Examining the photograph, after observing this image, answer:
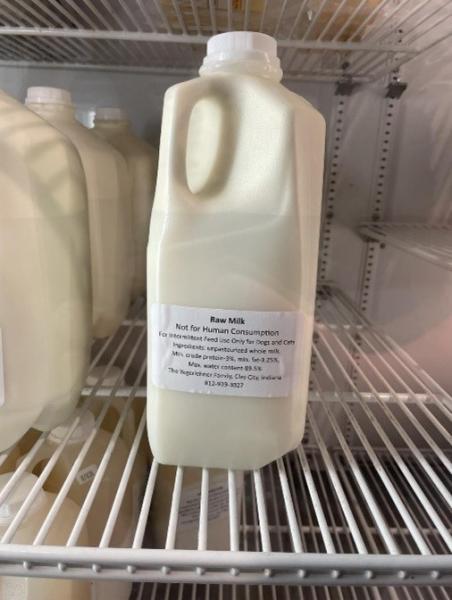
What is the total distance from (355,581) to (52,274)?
461mm

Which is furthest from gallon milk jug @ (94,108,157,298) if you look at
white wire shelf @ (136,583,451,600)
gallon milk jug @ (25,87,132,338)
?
white wire shelf @ (136,583,451,600)

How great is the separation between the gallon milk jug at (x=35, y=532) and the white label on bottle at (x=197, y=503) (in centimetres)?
19

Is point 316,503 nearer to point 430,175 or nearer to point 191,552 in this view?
point 191,552

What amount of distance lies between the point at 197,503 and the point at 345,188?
649mm

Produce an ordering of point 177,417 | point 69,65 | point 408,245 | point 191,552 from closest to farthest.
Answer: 1. point 191,552
2. point 177,417
3. point 408,245
4. point 69,65

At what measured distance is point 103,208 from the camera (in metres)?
0.77

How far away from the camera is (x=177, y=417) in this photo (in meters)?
0.58

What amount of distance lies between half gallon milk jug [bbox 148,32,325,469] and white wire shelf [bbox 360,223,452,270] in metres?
0.24

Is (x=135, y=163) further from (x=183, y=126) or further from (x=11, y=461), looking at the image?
(x=11, y=461)

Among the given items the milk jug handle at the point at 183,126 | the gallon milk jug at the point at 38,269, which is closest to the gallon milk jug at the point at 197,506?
the gallon milk jug at the point at 38,269

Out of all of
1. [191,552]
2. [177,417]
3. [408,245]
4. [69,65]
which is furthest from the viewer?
[69,65]

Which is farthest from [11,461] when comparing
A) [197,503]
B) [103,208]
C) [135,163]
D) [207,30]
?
[207,30]

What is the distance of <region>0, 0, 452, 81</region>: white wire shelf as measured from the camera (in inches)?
29.0

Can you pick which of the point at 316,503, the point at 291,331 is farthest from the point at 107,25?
the point at 316,503
